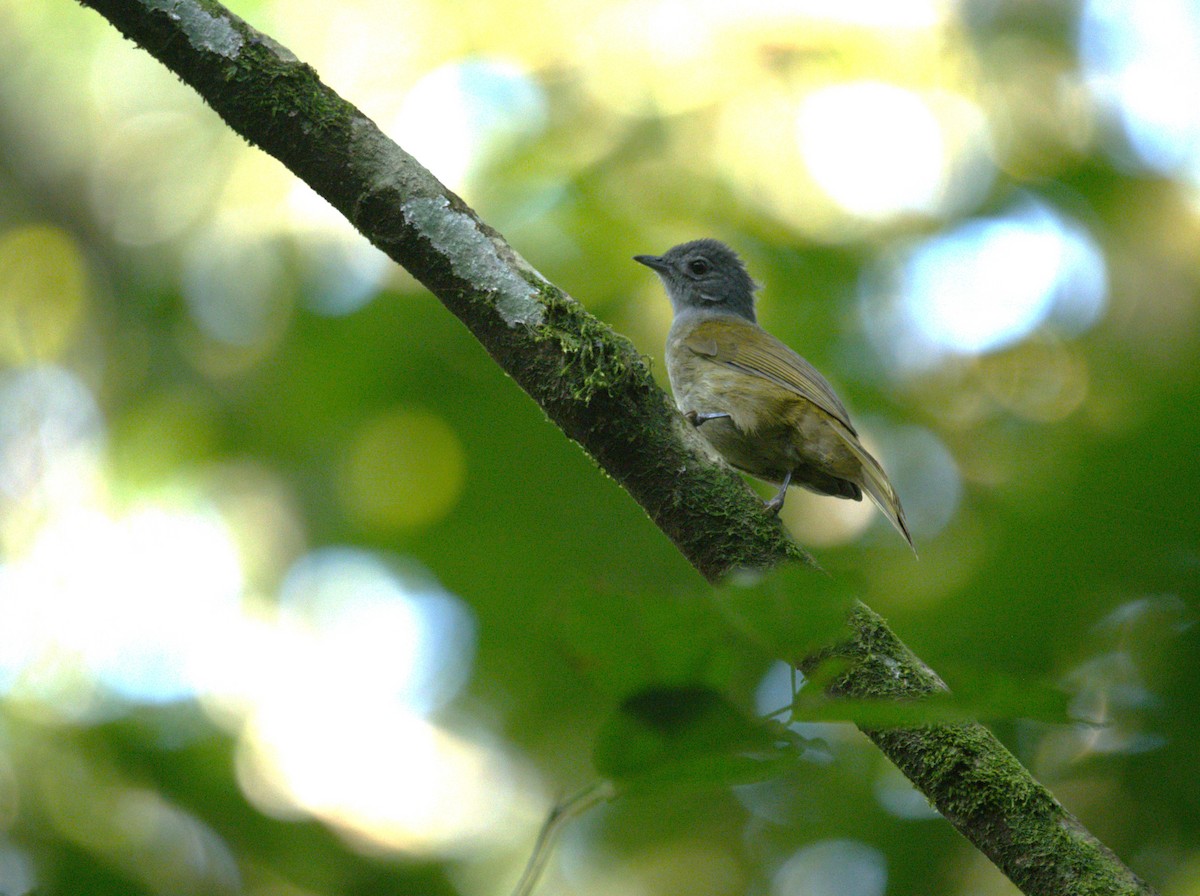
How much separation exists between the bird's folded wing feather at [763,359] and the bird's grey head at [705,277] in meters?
0.77

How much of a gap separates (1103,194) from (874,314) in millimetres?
1962

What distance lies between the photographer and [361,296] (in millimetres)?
7750

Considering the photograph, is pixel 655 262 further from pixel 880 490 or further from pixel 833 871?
pixel 833 871

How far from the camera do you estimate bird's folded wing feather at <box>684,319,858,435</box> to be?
471cm

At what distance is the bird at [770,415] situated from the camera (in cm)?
445

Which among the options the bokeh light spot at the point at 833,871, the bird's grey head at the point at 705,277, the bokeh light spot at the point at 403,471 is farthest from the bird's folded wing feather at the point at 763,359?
the bokeh light spot at the point at 833,871

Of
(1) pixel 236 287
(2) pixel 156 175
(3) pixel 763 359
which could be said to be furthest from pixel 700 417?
(2) pixel 156 175

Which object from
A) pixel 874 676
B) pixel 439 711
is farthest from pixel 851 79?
pixel 874 676

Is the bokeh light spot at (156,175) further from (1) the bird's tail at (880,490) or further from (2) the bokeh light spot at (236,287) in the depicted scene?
(1) the bird's tail at (880,490)

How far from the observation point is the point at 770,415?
4.47 m

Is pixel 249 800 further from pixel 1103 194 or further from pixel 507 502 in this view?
pixel 1103 194

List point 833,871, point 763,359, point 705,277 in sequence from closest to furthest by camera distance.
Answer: point 763,359, point 833,871, point 705,277

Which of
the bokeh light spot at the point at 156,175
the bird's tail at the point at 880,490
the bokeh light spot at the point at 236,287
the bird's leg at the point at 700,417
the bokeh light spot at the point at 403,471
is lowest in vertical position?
the bird's tail at the point at 880,490

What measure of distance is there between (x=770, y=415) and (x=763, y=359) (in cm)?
55
